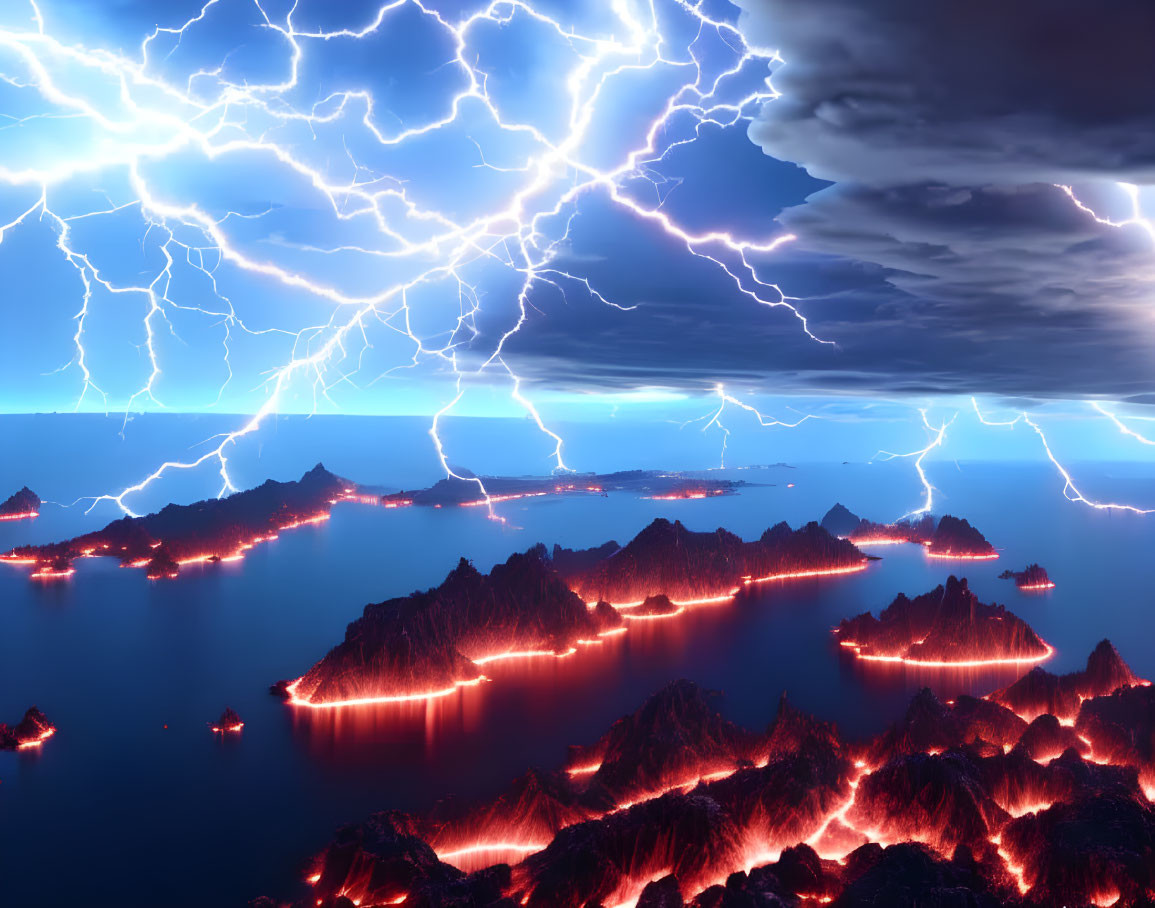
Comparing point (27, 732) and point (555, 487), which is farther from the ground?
point (555, 487)

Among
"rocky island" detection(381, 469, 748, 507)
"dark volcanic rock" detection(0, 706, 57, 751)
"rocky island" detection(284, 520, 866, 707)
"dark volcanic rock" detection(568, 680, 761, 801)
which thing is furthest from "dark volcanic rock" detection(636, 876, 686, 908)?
"rocky island" detection(381, 469, 748, 507)

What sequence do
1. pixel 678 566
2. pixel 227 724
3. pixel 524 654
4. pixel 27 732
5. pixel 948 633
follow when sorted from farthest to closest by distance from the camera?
pixel 678 566
pixel 948 633
pixel 524 654
pixel 227 724
pixel 27 732

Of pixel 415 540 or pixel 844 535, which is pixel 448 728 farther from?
pixel 844 535

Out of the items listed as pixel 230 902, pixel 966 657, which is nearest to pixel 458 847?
pixel 230 902

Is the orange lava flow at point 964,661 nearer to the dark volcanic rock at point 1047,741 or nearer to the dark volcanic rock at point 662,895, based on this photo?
the dark volcanic rock at point 1047,741

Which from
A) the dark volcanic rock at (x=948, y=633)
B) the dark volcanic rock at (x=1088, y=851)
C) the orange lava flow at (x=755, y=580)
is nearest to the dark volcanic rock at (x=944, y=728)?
the dark volcanic rock at (x=1088, y=851)

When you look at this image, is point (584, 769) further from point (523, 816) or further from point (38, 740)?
point (38, 740)

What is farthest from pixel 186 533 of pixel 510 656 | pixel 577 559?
pixel 510 656
